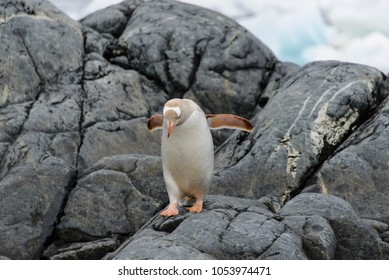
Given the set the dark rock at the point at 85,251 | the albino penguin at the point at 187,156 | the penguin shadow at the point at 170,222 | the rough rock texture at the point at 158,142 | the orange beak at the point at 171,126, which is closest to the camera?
the orange beak at the point at 171,126

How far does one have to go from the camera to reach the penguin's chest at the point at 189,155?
8.88m

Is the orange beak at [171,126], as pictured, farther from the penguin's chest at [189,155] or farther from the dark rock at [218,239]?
the dark rock at [218,239]

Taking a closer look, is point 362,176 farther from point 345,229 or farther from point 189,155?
point 189,155

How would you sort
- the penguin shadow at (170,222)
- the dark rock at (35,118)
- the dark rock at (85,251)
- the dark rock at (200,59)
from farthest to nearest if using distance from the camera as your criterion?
the dark rock at (200,59)
the dark rock at (35,118)
the dark rock at (85,251)
the penguin shadow at (170,222)

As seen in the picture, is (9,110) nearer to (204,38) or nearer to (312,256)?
(204,38)

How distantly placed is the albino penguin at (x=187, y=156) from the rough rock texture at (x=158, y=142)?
31 centimetres

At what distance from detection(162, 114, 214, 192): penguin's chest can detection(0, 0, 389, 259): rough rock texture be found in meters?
0.42

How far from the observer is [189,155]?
29.4ft

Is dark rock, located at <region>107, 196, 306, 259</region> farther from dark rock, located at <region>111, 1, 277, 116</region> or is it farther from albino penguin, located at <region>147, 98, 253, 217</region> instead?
dark rock, located at <region>111, 1, 277, 116</region>

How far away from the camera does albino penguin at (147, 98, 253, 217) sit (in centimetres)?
880

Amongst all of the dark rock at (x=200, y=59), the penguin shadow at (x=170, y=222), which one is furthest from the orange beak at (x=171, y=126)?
the dark rock at (x=200, y=59)

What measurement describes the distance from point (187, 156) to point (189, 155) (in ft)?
0.10

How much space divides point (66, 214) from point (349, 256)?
14.1 feet
